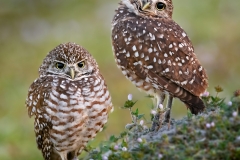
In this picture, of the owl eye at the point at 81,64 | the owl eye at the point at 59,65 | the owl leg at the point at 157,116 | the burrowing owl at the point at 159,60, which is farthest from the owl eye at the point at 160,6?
the owl eye at the point at 59,65

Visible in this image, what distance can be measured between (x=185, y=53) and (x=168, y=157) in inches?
67.9

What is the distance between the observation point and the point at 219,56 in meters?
11.8

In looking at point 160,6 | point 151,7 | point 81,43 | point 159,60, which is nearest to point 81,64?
point 159,60

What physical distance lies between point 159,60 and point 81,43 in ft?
20.9

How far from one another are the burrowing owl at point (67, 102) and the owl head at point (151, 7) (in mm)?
824

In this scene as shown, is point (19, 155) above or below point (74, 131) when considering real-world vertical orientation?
above

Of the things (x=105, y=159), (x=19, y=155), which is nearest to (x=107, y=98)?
(x=105, y=159)

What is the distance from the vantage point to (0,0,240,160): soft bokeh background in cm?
1008

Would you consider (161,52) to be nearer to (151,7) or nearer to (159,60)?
(159,60)

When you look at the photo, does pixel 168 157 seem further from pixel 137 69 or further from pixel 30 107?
pixel 30 107

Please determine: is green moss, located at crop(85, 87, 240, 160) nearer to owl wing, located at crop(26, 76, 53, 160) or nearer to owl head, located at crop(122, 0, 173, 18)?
owl wing, located at crop(26, 76, 53, 160)

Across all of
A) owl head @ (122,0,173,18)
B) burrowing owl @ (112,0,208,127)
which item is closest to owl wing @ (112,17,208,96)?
burrowing owl @ (112,0,208,127)

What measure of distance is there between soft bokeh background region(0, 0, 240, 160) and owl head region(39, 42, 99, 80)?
11.1 ft

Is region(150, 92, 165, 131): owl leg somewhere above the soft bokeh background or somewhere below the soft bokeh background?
below
